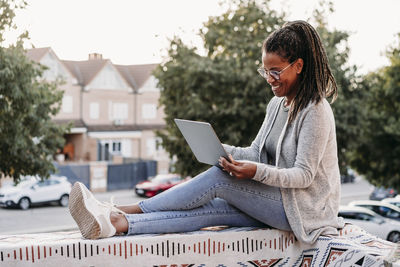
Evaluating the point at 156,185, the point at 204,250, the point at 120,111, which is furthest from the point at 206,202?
the point at 120,111

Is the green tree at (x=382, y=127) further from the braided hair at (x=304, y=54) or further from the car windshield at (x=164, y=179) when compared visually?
the braided hair at (x=304, y=54)

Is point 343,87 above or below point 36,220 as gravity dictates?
above

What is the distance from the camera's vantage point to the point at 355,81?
11898 millimetres

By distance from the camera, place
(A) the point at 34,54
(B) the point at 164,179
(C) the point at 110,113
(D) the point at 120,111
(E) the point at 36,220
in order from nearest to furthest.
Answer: (A) the point at 34,54, (E) the point at 36,220, (B) the point at 164,179, (C) the point at 110,113, (D) the point at 120,111

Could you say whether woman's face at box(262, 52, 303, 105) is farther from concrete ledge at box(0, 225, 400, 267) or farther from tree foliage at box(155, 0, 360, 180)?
tree foliage at box(155, 0, 360, 180)

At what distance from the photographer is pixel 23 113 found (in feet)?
27.3

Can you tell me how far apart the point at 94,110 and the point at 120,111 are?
150cm

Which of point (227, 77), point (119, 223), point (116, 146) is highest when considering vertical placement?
point (227, 77)

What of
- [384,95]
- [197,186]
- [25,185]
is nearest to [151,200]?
[197,186]

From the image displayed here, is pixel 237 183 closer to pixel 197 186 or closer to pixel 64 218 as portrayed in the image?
pixel 197 186

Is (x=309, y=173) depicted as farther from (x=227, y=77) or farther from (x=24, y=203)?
(x=24, y=203)

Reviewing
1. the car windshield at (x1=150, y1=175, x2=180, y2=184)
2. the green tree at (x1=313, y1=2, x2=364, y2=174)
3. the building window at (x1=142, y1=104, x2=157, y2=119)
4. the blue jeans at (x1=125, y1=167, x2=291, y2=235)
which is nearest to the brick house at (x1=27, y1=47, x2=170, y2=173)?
the building window at (x1=142, y1=104, x2=157, y2=119)

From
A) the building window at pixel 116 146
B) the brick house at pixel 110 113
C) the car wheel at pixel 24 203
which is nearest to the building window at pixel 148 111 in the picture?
the brick house at pixel 110 113

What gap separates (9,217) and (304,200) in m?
12.2
